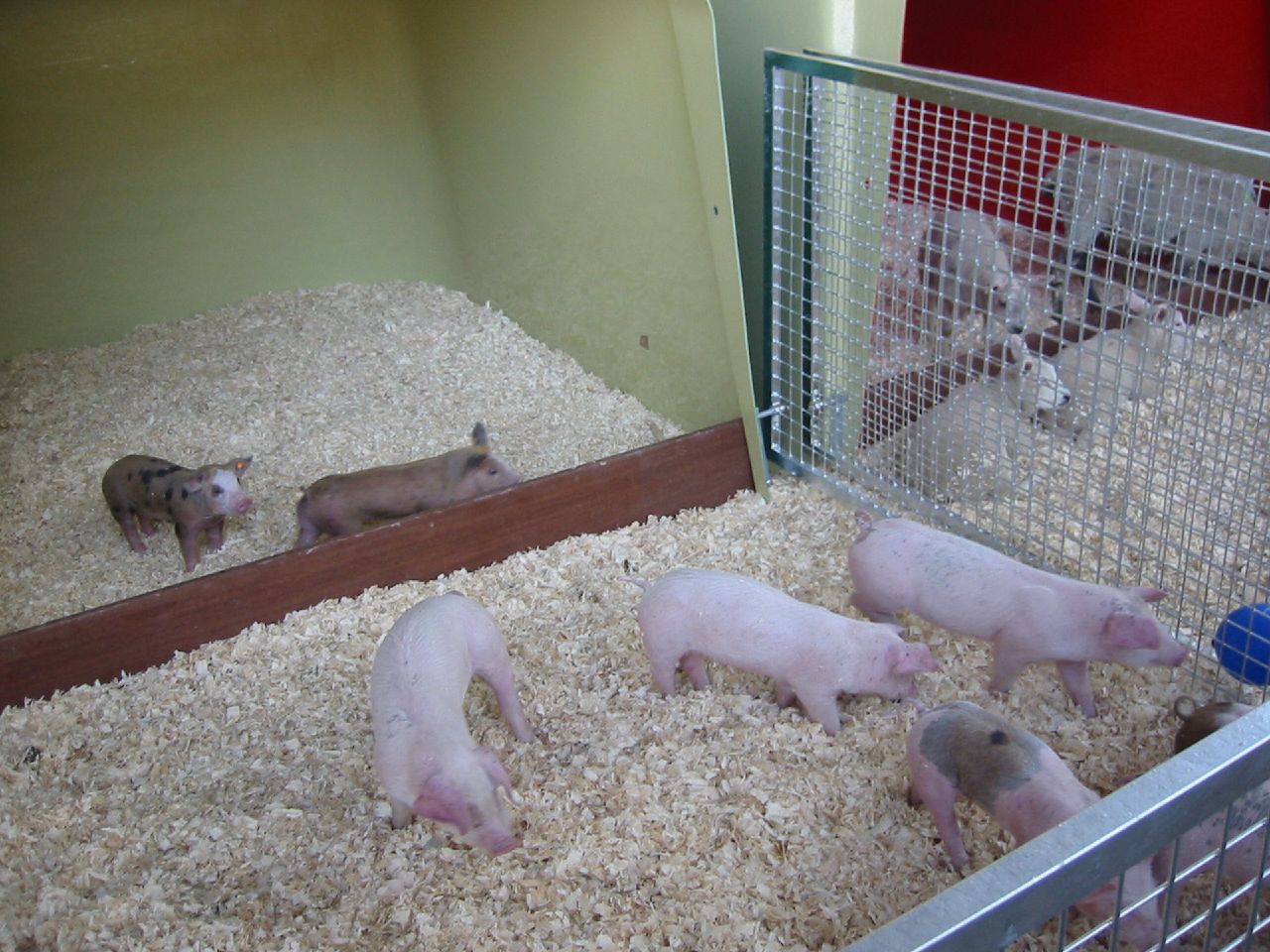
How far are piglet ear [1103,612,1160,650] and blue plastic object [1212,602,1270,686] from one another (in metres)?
0.19

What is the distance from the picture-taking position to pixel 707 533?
3.12 metres

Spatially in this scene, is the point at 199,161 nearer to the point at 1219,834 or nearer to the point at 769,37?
the point at 769,37

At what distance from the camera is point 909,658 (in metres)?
A: 2.30

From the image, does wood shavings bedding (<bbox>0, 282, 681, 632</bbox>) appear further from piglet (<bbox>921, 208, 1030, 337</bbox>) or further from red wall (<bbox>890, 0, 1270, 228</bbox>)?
red wall (<bbox>890, 0, 1270, 228</bbox>)

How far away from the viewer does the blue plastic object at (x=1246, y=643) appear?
224cm

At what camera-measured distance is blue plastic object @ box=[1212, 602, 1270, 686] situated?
7.36 ft

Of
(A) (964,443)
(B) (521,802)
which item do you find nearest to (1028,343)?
(A) (964,443)

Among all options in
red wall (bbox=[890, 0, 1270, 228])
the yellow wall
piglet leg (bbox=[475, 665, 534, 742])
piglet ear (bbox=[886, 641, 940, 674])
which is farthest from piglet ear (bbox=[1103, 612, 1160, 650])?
the yellow wall

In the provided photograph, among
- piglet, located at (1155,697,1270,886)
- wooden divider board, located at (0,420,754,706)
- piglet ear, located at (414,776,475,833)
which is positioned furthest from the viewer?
wooden divider board, located at (0,420,754,706)

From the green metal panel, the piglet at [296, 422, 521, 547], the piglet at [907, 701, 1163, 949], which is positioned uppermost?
the green metal panel

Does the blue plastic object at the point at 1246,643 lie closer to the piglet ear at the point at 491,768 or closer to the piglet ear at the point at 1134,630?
the piglet ear at the point at 1134,630

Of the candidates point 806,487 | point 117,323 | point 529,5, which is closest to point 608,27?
point 529,5

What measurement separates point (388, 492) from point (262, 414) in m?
0.91

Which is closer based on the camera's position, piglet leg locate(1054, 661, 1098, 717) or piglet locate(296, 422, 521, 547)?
piglet leg locate(1054, 661, 1098, 717)
